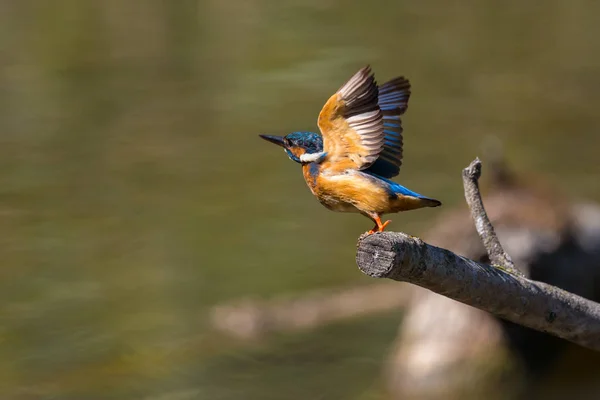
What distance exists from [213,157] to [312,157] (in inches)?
196

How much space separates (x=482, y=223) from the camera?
3.35 meters

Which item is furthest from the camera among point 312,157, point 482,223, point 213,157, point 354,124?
point 213,157

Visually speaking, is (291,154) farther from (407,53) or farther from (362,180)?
(407,53)

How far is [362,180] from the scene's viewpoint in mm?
2822

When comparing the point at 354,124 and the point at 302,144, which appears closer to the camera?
the point at 354,124

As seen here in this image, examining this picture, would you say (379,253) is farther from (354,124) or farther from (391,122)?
(391,122)

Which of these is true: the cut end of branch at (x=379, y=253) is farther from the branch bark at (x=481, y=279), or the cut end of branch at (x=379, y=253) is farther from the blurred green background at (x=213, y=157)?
the blurred green background at (x=213, y=157)

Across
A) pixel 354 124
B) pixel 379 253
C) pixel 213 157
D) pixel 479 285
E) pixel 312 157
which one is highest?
pixel 354 124

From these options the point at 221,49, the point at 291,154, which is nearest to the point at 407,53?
the point at 221,49

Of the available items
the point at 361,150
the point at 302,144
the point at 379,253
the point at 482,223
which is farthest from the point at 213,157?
the point at 379,253

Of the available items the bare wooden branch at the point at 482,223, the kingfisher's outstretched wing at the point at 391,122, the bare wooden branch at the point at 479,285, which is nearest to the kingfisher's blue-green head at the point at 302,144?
the kingfisher's outstretched wing at the point at 391,122

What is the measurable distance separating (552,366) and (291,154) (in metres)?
2.79

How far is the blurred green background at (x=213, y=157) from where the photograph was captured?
5.61 meters

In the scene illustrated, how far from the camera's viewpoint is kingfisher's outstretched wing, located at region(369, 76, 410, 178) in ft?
9.64
